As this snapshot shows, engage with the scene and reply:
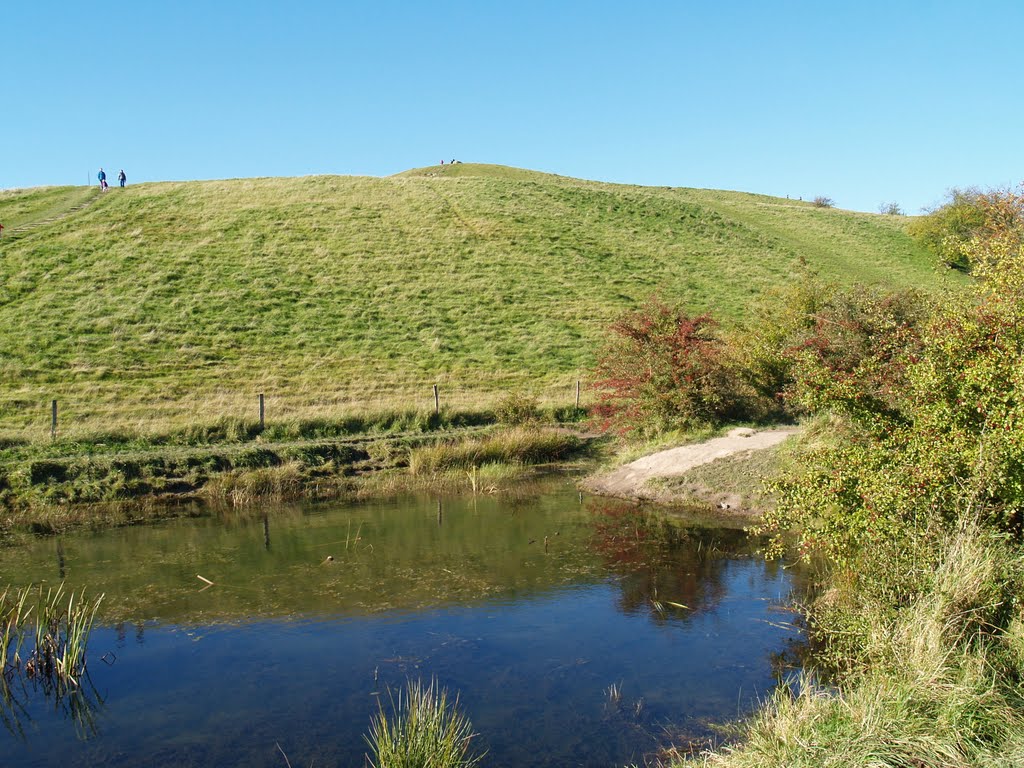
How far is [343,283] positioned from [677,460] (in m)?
29.4

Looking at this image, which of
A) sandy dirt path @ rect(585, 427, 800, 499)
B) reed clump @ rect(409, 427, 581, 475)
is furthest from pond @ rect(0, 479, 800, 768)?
reed clump @ rect(409, 427, 581, 475)

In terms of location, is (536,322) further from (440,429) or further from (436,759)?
(436,759)

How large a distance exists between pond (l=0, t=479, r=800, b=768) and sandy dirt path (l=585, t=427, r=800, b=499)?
8.04ft

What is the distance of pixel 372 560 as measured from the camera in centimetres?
1532

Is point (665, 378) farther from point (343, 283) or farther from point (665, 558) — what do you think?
point (343, 283)

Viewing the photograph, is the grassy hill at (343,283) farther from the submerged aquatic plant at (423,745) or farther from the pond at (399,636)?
the submerged aquatic plant at (423,745)

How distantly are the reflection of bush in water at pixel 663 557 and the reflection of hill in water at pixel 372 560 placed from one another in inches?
1.4

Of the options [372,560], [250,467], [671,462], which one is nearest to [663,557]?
[372,560]

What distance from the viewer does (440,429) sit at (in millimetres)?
27375

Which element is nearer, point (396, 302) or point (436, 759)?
point (436, 759)

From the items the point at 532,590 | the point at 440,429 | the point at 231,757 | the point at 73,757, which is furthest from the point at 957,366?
the point at 440,429

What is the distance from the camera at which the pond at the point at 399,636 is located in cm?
866

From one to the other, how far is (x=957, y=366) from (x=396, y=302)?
120 feet

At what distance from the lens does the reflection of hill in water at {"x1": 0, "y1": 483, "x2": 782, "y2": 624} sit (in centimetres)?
1304
